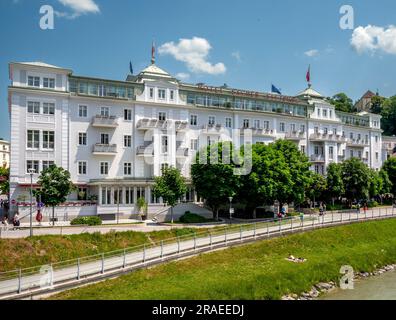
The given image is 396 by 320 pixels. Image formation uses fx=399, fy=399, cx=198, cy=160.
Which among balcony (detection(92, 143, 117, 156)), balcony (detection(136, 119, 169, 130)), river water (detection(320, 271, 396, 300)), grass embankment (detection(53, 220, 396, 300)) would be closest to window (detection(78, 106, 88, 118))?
balcony (detection(92, 143, 117, 156))

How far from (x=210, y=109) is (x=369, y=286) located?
34.8 meters

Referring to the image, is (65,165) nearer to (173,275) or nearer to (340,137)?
(173,275)

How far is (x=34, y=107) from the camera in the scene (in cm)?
4656

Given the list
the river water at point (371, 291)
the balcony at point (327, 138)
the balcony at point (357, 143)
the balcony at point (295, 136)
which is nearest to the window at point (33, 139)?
the river water at point (371, 291)

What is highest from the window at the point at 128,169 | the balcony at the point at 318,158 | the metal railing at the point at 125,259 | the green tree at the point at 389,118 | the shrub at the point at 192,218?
the green tree at the point at 389,118

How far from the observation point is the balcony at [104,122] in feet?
164

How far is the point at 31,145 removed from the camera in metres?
46.3

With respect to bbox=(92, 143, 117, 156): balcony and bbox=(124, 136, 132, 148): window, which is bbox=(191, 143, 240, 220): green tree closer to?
bbox=(124, 136, 132, 148): window

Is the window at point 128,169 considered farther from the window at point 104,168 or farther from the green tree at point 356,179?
the green tree at point 356,179

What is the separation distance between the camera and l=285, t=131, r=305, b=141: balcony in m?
66.8

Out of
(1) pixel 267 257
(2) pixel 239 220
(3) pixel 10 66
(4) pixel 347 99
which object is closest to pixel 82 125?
(3) pixel 10 66

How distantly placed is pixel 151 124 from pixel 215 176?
1265 centimetres

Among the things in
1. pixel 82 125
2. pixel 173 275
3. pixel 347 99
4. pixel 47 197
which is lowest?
pixel 173 275

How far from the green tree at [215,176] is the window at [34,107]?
19591mm
